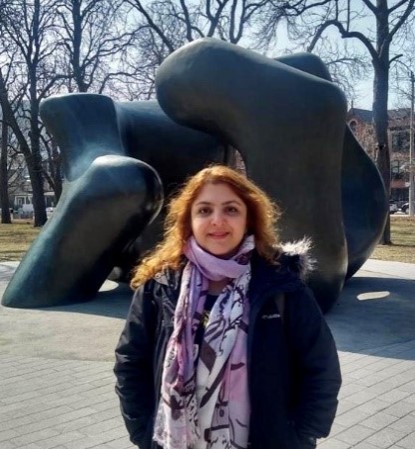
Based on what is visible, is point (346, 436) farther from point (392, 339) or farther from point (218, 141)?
point (218, 141)

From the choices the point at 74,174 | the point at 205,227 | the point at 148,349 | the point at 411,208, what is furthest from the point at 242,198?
the point at 411,208

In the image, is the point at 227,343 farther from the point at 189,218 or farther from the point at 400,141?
the point at 400,141

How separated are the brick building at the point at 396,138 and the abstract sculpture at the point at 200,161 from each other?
112 feet

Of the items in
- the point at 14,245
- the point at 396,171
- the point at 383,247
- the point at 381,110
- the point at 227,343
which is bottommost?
the point at 396,171

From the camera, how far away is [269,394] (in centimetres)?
213

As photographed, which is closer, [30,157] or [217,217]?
[217,217]

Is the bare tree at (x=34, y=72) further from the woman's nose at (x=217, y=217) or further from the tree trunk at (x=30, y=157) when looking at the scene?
the woman's nose at (x=217, y=217)

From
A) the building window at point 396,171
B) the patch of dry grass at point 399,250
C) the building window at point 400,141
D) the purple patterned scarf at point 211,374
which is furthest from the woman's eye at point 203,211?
the building window at point 396,171

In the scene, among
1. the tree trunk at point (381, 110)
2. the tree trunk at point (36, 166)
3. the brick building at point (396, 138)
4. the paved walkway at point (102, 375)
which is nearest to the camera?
the paved walkway at point (102, 375)

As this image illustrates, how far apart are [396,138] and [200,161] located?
54.2 metres

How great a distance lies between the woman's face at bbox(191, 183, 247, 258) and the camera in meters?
2.27

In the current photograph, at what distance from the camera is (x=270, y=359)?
2.13m

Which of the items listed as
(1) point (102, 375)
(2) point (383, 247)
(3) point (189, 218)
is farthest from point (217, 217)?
(2) point (383, 247)

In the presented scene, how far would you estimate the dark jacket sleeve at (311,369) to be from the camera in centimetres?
218
